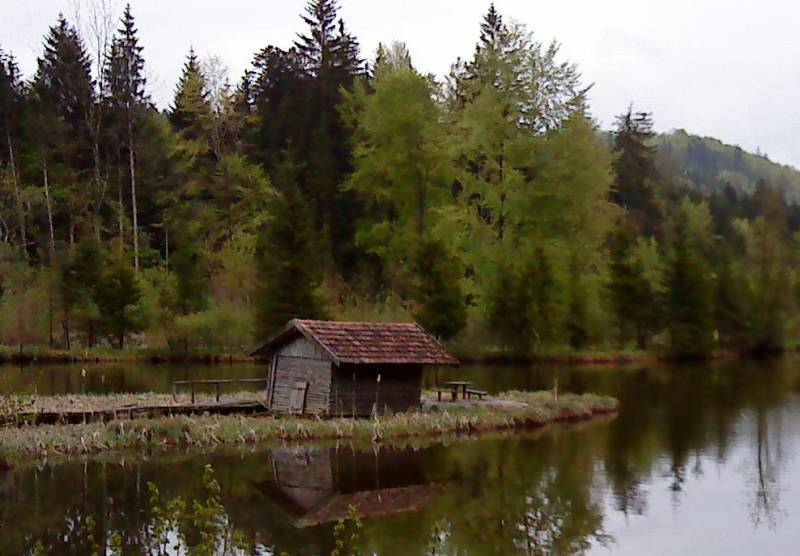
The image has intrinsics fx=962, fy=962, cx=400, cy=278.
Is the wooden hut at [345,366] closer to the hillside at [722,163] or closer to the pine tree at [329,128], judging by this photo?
the pine tree at [329,128]

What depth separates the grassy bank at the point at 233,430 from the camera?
2419cm

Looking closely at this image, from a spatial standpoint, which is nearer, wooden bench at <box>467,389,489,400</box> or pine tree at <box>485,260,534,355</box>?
wooden bench at <box>467,389,489,400</box>

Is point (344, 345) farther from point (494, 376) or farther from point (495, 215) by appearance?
point (495, 215)

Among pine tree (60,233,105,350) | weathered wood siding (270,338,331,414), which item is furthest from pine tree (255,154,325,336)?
weathered wood siding (270,338,331,414)

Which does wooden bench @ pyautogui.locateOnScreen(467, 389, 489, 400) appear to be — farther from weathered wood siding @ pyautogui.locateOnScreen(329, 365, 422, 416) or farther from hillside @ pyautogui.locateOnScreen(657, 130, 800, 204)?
hillside @ pyautogui.locateOnScreen(657, 130, 800, 204)

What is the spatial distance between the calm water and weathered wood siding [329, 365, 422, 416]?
316 cm

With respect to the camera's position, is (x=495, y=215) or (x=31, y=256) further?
(x=31, y=256)

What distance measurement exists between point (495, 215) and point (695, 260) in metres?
15.1

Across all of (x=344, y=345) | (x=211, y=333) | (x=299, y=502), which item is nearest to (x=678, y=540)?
(x=299, y=502)

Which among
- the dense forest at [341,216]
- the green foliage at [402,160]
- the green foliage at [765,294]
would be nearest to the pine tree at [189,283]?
the dense forest at [341,216]

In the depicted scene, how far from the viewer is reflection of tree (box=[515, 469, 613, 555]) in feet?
56.8

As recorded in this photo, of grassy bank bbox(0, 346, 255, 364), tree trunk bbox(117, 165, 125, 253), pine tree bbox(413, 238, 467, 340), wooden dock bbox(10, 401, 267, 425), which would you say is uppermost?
tree trunk bbox(117, 165, 125, 253)

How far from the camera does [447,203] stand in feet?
192

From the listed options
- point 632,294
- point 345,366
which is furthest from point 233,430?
point 632,294
